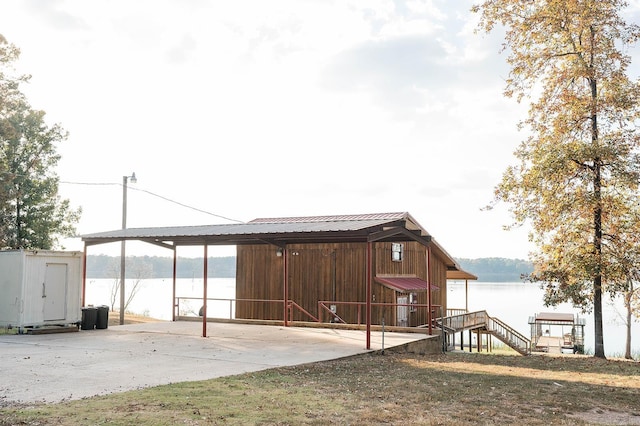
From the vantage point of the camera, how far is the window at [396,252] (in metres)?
25.5

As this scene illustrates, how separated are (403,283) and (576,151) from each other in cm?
986

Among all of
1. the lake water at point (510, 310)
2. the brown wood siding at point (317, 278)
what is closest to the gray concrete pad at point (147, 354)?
the brown wood siding at point (317, 278)

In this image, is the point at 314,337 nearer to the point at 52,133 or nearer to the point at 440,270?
the point at 440,270

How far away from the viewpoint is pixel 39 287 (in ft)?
57.7

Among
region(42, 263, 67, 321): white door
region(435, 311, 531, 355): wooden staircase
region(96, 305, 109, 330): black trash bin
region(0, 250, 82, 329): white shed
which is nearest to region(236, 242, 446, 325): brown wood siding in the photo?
region(435, 311, 531, 355): wooden staircase

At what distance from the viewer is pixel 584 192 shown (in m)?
17.8

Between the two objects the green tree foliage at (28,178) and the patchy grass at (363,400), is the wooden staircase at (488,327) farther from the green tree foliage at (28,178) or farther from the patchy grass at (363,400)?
the green tree foliage at (28,178)

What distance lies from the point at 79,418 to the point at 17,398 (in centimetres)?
201

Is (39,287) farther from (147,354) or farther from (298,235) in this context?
(298,235)

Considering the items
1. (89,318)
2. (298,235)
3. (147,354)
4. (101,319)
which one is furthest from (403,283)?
(147,354)

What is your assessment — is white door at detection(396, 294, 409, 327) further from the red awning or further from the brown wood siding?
the brown wood siding

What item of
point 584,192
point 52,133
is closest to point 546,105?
point 584,192

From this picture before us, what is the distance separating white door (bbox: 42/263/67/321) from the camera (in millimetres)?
17844

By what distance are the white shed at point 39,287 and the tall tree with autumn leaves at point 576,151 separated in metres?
13.5
